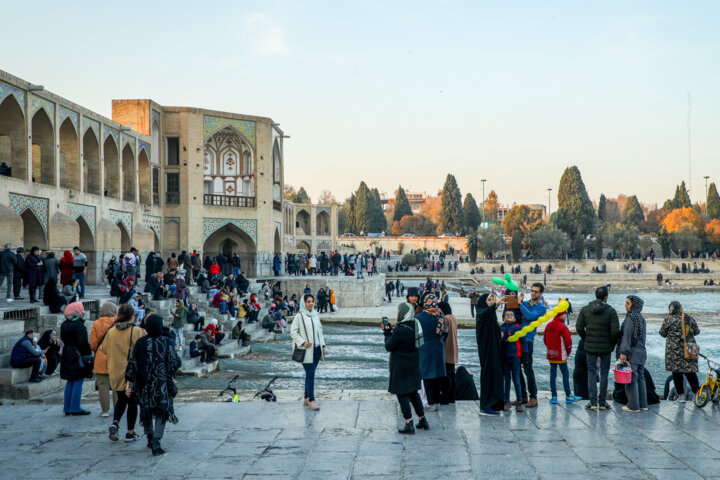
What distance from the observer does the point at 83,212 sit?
2036 cm

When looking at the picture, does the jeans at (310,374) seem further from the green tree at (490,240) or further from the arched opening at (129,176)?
the green tree at (490,240)

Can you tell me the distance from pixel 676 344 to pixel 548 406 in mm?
1512

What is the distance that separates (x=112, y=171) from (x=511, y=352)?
1961 cm

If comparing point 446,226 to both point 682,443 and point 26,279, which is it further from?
point 682,443

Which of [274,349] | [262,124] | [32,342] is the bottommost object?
[274,349]

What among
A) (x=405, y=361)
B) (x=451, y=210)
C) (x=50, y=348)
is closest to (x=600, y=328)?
(x=405, y=361)

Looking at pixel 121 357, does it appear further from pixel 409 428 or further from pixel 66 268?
pixel 66 268

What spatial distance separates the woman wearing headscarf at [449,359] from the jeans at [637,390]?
1775 mm

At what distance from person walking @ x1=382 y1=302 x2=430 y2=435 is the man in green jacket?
1.86m

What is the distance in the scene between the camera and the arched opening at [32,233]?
1773cm

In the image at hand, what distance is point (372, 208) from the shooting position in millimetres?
77812

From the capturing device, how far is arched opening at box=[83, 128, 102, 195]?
2152 cm

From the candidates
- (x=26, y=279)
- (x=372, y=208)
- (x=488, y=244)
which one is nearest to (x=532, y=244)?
(x=488, y=244)

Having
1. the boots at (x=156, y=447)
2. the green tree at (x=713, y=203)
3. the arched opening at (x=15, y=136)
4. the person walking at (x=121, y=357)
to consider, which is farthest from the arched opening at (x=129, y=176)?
the green tree at (x=713, y=203)
